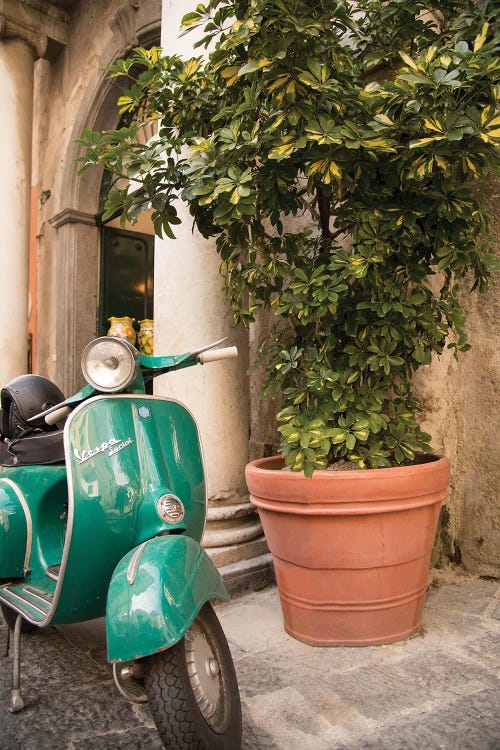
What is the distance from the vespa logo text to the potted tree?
54 centimetres

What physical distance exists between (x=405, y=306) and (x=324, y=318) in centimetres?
28

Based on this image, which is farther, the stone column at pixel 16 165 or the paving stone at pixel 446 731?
the stone column at pixel 16 165

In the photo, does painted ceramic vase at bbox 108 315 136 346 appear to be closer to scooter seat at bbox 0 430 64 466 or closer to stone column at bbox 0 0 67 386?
stone column at bbox 0 0 67 386

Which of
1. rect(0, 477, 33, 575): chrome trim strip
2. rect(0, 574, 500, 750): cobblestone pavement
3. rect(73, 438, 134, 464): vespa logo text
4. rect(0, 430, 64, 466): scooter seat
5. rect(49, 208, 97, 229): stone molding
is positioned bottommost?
rect(0, 574, 500, 750): cobblestone pavement

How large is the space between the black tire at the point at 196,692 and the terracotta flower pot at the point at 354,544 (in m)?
0.52

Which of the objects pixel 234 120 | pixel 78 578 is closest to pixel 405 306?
pixel 234 120

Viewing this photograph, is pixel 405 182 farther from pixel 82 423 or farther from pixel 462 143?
pixel 82 423

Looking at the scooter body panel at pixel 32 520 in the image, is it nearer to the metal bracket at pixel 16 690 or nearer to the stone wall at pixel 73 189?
the metal bracket at pixel 16 690

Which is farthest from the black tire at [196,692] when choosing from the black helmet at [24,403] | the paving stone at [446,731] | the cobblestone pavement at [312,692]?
the black helmet at [24,403]

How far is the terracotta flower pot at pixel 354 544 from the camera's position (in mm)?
1807

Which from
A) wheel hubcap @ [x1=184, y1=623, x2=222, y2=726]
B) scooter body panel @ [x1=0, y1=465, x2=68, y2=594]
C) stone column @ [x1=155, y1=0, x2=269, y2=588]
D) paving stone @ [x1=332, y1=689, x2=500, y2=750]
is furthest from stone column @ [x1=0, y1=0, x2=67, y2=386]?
paving stone @ [x1=332, y1=689, x2=500, y2=750]

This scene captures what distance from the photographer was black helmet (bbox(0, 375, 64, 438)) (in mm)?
1995

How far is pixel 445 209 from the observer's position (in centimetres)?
177

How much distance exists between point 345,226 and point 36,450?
1275 millimetres
